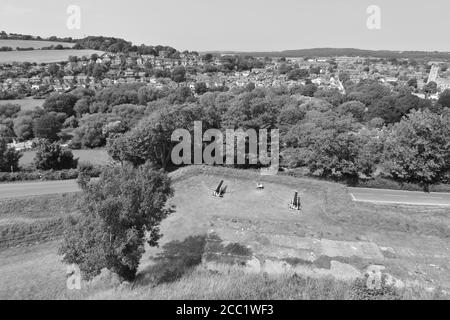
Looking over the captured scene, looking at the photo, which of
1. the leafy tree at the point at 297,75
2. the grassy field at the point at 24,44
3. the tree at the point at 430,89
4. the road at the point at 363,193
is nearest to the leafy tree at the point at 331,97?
the road at the point at 363,193

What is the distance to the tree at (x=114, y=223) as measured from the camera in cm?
1306

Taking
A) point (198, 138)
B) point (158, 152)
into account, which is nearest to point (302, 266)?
point (198, 138)

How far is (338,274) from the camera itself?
49.4ft

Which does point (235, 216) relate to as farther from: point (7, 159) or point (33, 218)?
point (7, 159)

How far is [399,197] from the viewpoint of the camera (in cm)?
2595

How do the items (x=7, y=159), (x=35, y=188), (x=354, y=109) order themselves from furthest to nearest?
(x=354, y=109) < (x=7, y=159) < (x=35, y=188)

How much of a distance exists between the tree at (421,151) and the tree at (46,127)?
205 ft

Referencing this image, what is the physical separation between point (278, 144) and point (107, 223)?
25.3m

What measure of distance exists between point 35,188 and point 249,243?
23.6m

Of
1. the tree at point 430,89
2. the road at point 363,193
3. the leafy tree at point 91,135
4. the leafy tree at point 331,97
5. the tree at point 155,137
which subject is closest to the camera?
the road at point 363,193

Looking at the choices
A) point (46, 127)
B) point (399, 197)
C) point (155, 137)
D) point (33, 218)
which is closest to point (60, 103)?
point (46, 127)

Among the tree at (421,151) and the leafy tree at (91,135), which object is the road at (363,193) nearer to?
Answer: the tree at (421,151)

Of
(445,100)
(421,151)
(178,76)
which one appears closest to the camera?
(421,151)
